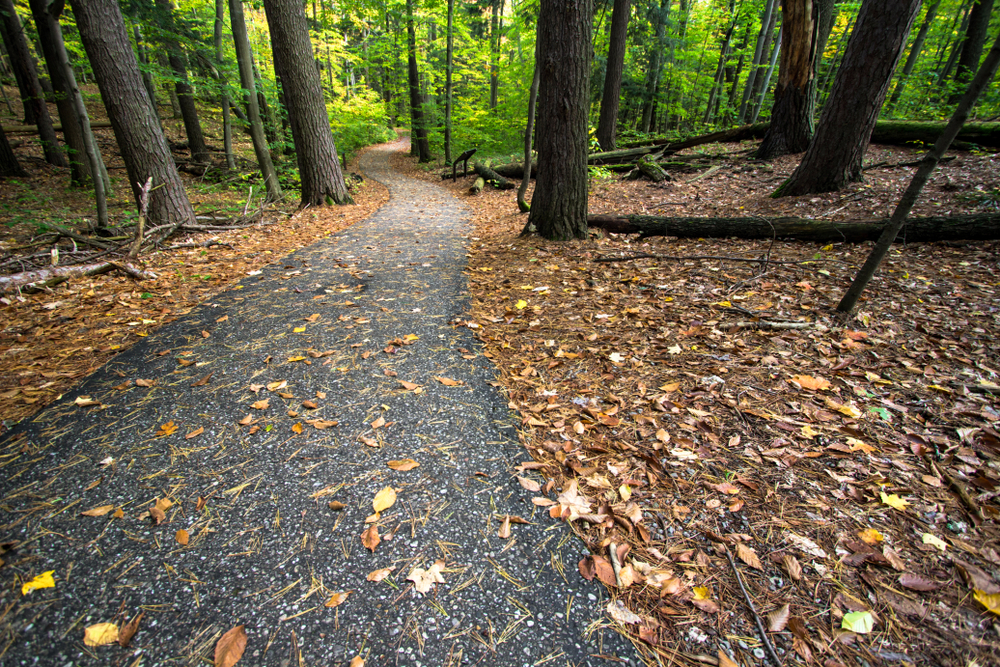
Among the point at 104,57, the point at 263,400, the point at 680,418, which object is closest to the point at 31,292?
the point at 263,400

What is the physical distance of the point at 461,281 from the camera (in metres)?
4.70

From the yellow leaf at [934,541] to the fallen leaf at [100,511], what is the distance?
3626 millimetres

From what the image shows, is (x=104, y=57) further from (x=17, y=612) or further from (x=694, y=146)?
(x=694, y=146)

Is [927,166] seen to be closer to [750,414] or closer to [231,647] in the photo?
[750,414]

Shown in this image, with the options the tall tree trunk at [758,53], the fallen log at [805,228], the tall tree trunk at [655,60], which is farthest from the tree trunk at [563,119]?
the tall tree trunk at [655,60]

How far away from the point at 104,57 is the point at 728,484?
8.77 m

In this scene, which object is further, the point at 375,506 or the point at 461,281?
the point at 461,281

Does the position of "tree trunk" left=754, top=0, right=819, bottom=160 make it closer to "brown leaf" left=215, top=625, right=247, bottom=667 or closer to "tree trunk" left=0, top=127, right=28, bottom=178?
"brown leaf" left=215, top=625, right=247, bottom=667

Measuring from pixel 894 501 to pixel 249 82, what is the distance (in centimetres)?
1282

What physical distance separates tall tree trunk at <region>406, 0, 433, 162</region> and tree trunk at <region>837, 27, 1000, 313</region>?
19.0 metres

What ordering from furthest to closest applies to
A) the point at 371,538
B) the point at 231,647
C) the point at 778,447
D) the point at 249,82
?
1. the point at 249,82
2. the point at 778,447
3. the point at 371,538
4. the point at 231,647

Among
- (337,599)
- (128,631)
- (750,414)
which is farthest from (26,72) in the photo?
(750,414)

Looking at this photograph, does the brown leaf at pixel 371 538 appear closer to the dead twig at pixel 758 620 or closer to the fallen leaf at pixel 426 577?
the fallen leaf at pixel 426 577

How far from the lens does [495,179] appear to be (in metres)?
11.9
